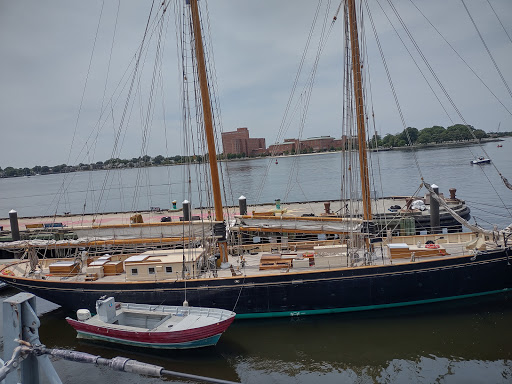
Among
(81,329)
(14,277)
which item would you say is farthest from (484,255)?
(14,277)

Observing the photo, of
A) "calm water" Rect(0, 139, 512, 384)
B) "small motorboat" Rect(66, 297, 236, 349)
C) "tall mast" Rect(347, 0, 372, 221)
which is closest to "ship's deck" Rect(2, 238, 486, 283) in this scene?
"small motorboat" Rect(66, 297, 236, 349)

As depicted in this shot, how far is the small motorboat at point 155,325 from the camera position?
1498cm

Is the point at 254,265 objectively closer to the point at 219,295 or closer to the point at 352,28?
the point at 219,295

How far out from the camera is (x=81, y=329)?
16531mm

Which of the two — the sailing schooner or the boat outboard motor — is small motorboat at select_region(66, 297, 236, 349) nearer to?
the boat outboard motor

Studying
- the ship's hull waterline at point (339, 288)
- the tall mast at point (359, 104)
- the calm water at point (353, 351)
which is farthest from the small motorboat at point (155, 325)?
the tall mast at point (359, 104)

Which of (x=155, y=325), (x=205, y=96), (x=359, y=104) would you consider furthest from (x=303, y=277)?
(x=205, y=96)

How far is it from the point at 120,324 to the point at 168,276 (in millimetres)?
2919

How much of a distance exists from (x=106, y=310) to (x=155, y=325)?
2.23 meters

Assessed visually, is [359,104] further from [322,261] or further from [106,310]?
[106,310]

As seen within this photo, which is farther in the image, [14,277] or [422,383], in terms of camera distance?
[14,277]

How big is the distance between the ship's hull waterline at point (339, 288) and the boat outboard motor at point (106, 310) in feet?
5.33

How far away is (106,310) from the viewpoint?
1645cm

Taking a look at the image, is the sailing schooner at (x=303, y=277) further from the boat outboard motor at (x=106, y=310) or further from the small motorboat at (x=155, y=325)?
the boat outboard motor at (x=106, y=310)
